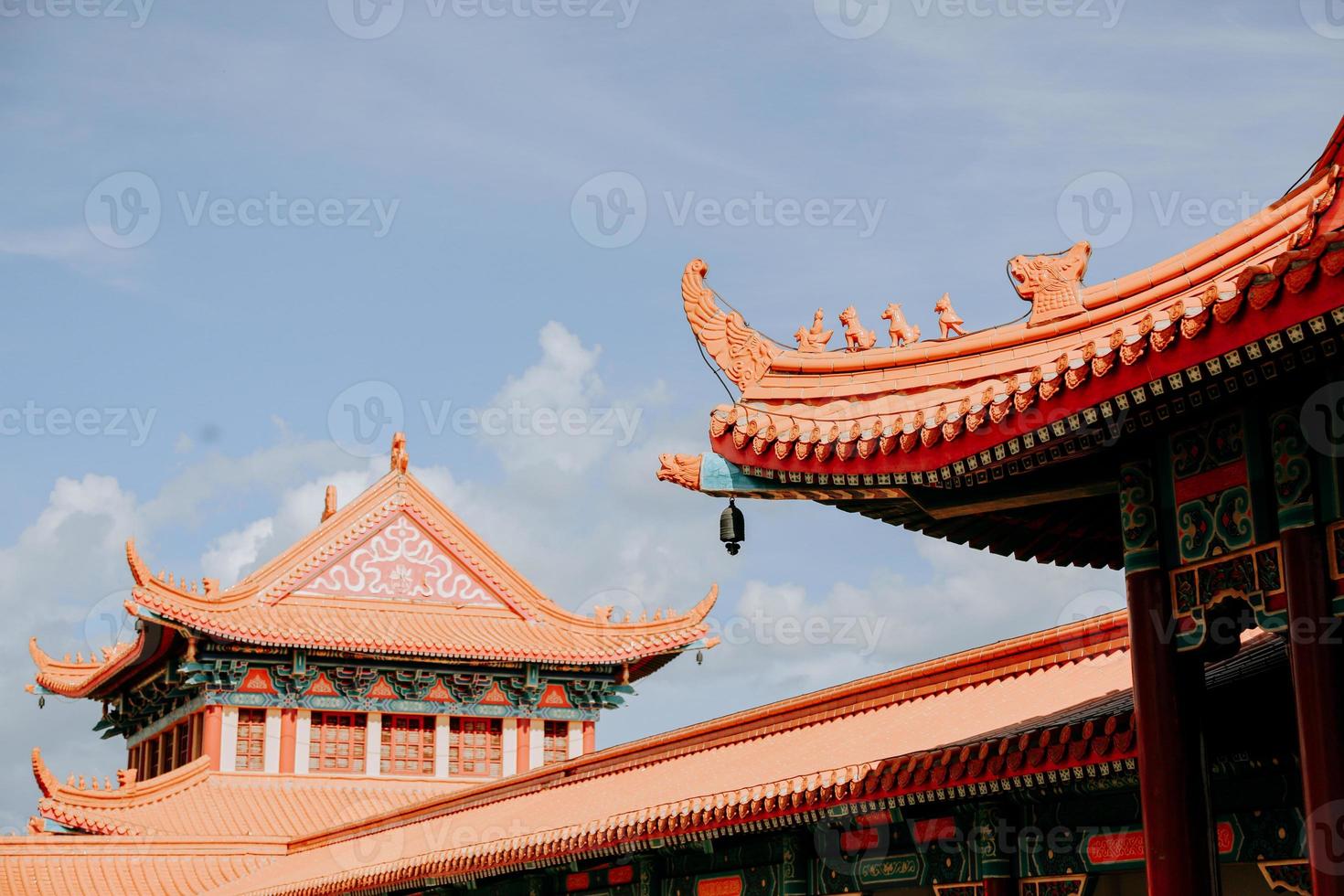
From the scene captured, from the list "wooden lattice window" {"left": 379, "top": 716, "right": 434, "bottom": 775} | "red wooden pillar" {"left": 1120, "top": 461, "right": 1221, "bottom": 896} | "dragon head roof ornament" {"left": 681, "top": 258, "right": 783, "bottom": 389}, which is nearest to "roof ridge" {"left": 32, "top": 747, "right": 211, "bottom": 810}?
"wooden lattice window" {"left": 379, "top": 716, "right": 434, "bottom": 775}

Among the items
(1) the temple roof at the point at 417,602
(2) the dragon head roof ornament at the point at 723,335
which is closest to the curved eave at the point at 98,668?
(1) the temple roof at the point at 417,602

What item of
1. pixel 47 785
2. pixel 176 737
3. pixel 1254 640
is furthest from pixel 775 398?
pixel 176 737

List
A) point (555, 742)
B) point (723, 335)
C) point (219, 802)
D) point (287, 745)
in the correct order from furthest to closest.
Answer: point (555, 742), point (287, 745), point (219, 802), point (723, 335)

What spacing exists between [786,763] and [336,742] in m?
14.9

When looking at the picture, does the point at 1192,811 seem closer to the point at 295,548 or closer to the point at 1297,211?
the point at 1297,211

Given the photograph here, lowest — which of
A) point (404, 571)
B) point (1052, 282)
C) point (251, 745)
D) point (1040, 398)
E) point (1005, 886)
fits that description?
point (1005, 886)

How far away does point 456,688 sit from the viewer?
98.1 feet

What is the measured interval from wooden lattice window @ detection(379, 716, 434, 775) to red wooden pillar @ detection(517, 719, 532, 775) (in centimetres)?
151

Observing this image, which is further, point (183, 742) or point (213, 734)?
point (183, 742)

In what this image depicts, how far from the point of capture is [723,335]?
12.3 meters

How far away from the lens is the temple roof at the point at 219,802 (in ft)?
86.8

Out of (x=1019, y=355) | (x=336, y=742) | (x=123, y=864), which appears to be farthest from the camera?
(x=336, y=742)

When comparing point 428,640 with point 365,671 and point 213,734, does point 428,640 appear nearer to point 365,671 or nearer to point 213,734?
point 365,671

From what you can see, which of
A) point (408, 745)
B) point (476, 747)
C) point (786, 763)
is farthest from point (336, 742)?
point (786, 763)
